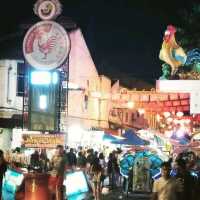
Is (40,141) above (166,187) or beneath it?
above

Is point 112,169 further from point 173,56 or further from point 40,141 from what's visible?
point 173,56

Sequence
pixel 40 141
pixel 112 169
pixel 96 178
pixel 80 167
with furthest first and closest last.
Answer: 1. pixel 112 169
2. pixel 80 167
3. pixel 96 178
4. pixel 40 141

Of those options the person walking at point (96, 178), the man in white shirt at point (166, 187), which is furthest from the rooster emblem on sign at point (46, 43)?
the man in white shirt at point (166, 187)

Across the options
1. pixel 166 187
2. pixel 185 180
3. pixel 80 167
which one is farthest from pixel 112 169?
pixel 166 187

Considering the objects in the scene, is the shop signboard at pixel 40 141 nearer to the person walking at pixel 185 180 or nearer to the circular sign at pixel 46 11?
the circular sign at pixel 46 11

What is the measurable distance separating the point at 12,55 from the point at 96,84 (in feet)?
23.6

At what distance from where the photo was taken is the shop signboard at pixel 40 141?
18375mm

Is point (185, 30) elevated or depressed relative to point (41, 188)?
elevated

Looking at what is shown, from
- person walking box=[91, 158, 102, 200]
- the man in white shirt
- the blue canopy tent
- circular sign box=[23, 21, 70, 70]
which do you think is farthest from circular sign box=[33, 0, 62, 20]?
the man in white shirt

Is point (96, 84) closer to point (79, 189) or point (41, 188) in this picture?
point (79, 189)

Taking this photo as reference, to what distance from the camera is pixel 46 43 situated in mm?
22234

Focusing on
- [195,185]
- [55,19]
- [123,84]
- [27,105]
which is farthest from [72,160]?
[123,84]

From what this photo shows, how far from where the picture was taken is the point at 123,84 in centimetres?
4891

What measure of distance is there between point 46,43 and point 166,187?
531 inches
